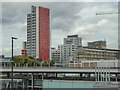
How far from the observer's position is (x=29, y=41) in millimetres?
145750

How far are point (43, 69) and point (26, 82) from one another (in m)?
27.5

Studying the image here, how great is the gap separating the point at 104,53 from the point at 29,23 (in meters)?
57.7

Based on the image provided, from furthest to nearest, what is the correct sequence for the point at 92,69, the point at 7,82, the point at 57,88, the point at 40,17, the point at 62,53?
the point at 62,53 → the point at 40,17 → the point at 92,69 → the point at 7,82 → the point at 57,88

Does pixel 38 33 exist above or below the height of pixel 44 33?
below

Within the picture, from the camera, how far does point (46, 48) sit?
471 ft

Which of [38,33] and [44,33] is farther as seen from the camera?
[44,33]

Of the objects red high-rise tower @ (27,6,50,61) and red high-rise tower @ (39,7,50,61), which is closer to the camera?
red high-rise tower @ (39,7,50,61)

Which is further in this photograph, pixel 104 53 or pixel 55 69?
pixel 104 53

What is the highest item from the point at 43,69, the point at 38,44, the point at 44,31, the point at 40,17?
the point at 40,17

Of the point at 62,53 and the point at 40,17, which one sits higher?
the point at 40,17

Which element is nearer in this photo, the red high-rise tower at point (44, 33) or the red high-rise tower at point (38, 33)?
the red high-rise tower at point (44, 33)

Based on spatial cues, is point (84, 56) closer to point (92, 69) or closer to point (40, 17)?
point (40, 17)

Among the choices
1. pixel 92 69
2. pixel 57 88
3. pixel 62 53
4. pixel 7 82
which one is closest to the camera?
pixel 57 88

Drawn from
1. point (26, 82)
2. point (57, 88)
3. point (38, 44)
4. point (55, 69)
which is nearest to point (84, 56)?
point (38, 44)
